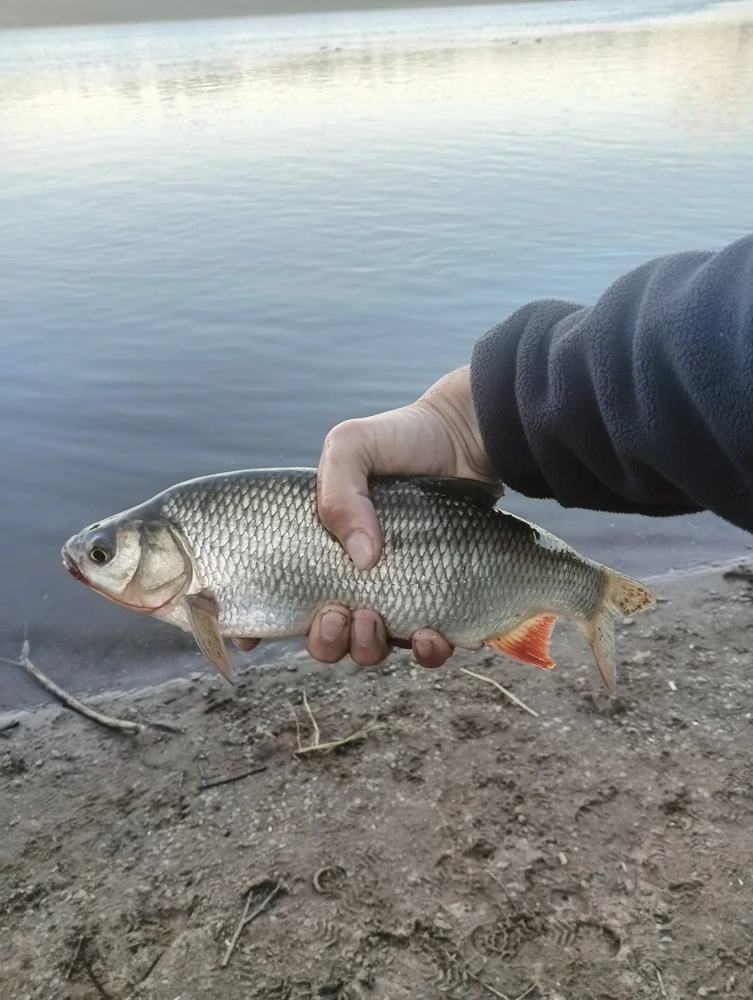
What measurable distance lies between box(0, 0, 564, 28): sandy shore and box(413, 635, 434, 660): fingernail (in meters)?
128

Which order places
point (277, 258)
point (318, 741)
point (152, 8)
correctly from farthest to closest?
point (152, 8), point (277, 258), point (318, 741)

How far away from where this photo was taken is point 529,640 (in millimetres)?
3393

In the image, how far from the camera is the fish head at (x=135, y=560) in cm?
319

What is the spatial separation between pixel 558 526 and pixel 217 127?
2744 centimetres

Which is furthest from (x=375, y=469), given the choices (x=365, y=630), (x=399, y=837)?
(x=399, y=837)

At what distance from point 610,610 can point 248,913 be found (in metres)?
1.94

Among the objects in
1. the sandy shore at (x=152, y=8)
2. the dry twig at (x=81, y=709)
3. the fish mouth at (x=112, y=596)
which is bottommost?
the dry twig at (x=81, y=709)

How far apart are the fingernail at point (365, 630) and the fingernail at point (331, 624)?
55 millimetres

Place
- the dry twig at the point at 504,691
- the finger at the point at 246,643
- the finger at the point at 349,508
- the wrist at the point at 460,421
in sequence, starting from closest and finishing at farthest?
the finger at the point at 349,508 → the finger at the point at 246,643 → the wrist at the point at 460,421 → the dry twig at the point at 504,691

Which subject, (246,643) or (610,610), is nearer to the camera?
(610,610)

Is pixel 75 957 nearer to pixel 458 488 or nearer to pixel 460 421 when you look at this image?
pixel 458 488

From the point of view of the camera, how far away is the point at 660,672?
4.78 meters

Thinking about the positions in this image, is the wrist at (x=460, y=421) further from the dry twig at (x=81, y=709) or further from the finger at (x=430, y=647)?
the dry twig at (x=81, y=709)

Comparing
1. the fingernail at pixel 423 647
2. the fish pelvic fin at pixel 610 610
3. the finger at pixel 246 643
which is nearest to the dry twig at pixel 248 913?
the finger at pixel 246 643
